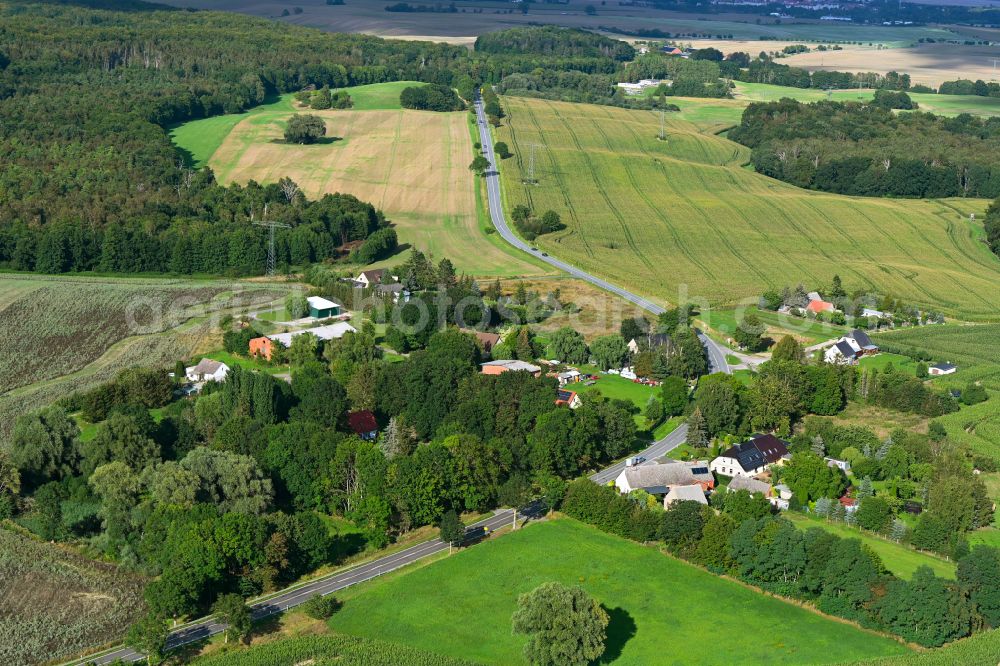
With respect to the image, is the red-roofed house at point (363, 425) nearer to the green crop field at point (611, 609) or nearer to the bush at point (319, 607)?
the green crop field at point (611, 609)

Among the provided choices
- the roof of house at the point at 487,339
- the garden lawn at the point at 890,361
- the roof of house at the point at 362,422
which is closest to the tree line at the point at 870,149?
the garden lawn at the point at 890,361

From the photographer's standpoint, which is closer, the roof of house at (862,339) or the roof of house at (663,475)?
the roof of house at (663,475)

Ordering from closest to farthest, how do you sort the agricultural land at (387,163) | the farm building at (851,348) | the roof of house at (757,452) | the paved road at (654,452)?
the paved road at (654,452) → the roof of house at (757,452) → the farm building at (851,348) → the agricultural land at (387,163)

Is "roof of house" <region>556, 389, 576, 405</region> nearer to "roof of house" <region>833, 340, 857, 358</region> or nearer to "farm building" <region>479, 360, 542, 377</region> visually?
"farm building" <region>479, 360, 542, 377</region>

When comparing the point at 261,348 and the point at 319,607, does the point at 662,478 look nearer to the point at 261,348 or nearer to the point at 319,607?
the point at 319,607

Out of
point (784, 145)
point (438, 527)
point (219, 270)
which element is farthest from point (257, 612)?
point (784, 145)

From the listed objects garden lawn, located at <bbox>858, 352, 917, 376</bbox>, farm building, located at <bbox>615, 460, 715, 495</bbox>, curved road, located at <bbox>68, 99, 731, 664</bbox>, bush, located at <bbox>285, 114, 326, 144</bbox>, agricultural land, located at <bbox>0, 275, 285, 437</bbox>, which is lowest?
agricultural land, located at <bbox>0, 275, 285, 437</bbox>

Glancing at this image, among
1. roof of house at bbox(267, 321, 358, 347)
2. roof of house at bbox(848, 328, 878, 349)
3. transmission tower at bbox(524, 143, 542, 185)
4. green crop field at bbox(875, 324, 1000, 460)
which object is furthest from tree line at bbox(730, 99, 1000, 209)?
roof of house at bbox(267, 321, 358, 347)
